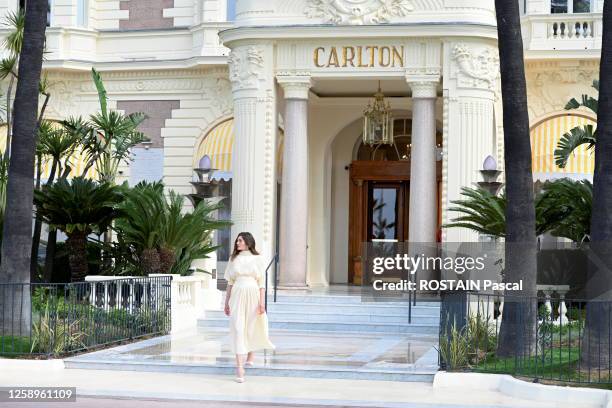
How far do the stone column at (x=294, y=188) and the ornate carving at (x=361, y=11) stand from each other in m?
1.39

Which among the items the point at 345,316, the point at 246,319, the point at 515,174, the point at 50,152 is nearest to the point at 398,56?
the point at 345,316

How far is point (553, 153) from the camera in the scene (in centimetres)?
2725

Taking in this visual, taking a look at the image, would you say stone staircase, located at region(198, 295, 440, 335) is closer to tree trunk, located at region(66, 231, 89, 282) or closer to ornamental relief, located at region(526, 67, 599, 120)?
tree trunk, located at region(66, 231, 89, 282)

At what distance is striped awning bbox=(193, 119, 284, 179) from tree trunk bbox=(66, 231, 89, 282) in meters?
6.19

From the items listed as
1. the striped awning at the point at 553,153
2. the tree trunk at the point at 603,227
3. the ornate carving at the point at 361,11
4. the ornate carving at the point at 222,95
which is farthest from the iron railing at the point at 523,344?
the ornate carving at the point at 222,95

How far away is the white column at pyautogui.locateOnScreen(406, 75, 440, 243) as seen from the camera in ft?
80.0

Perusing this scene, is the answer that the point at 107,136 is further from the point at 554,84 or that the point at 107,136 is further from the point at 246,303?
the point at 246,303

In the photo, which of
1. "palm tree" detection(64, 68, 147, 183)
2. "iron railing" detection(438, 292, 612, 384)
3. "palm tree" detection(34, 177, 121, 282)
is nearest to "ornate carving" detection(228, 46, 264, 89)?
"palm tree" detection(64, 68, 147, 183)

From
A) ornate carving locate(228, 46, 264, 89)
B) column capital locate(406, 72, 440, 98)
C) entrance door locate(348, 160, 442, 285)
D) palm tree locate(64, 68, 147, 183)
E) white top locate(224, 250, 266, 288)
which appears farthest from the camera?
entrance door locate(348, 160, 442, 285)

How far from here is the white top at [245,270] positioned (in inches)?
602

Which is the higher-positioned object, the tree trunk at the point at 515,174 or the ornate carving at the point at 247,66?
the ornate carving at the point at 247,66

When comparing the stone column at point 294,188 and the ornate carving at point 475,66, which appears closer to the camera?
the ornate carving at point 475,66
